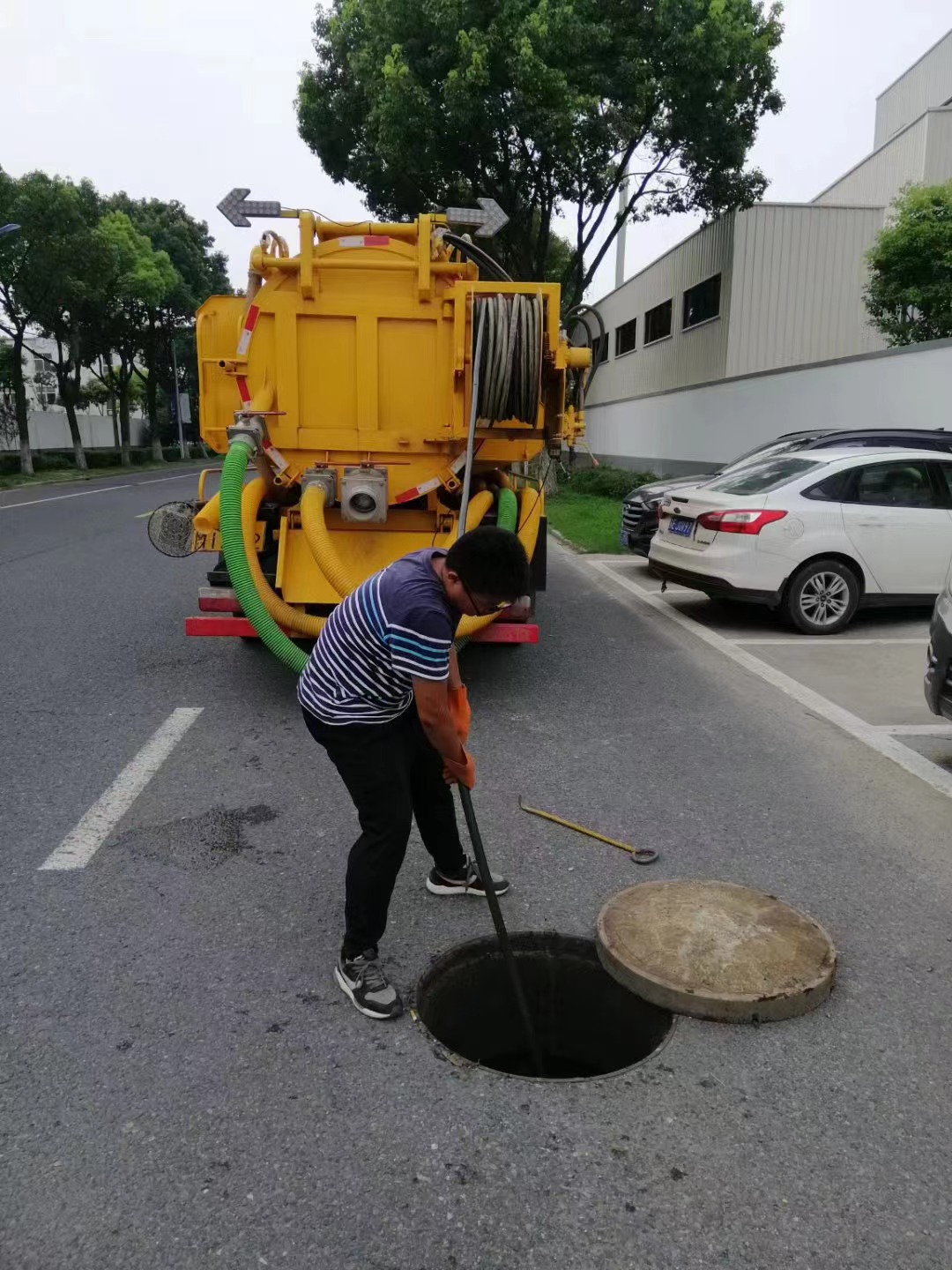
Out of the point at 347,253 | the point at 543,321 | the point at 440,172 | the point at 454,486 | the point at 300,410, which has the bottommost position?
the point at 454,486

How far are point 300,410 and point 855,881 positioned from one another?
174 inches

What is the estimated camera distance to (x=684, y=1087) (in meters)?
2.71

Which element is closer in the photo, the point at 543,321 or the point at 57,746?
the point at 57,746

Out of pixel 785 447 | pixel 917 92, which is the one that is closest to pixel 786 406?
pixel 785 447

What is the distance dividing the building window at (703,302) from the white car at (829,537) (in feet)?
52.4

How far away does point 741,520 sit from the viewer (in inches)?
331

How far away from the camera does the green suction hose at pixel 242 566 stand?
226 inches

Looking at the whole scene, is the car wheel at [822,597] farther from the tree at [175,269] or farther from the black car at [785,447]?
the tree at [175,269]

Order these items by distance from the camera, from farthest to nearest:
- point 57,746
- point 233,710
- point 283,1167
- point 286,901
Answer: point 233,710, point 57,746, point 286,901, point 283,1167

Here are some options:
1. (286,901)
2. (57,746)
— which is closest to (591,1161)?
(286,901)

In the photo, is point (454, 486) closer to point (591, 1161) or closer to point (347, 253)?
point (347, 253)

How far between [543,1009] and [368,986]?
0.68 m

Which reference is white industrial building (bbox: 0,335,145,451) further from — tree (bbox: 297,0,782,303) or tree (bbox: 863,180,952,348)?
tree (bbox: 863,180,952,348)

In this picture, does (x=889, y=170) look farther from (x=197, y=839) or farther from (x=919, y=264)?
(x=197, y=839)
